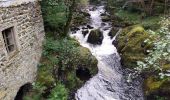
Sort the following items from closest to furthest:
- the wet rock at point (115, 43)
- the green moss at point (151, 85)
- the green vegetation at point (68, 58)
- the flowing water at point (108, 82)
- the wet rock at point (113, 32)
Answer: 1. the green vegetation at point (68, 58)
2. the green moss at point (151, 85)
3. the flowing water at point (108, 82)
4. the wet rock at point (115, 43)
5. the wet rock at point (113, 32)

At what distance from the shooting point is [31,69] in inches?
498

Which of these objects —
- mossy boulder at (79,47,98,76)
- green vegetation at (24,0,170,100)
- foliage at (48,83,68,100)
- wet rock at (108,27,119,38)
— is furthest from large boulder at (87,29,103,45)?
foliage at (48,83,68,100)

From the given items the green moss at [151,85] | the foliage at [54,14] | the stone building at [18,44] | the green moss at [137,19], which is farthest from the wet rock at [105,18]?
the stone building at [18,44]

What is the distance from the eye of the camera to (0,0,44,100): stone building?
1014 cm

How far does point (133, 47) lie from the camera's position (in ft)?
60.5

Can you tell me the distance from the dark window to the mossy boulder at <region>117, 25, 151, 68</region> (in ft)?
28.4

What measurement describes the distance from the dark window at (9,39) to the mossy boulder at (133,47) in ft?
28.4

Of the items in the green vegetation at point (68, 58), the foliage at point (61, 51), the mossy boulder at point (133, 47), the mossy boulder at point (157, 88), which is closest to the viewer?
the green vegetation at point (68, 58)

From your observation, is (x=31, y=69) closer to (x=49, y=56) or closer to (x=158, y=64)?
(x=49, y=56)

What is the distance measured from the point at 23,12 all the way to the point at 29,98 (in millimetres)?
3524

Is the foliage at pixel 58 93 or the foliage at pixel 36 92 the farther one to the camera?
the foliage at pixel 58 93

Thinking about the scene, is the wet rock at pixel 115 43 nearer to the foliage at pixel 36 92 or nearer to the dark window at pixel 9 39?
the foliage at pixel 36 92

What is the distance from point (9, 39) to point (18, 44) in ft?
1.63

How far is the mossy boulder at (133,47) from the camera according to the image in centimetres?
1770
